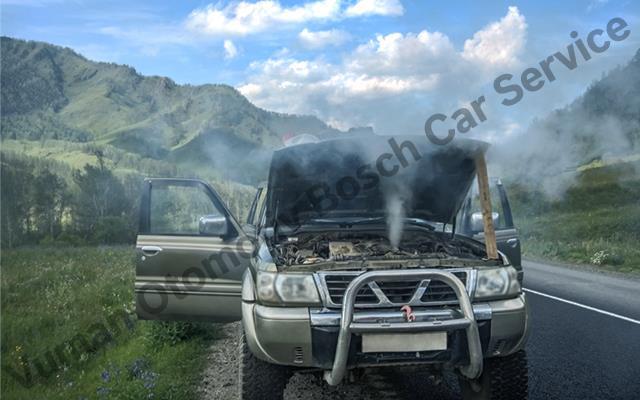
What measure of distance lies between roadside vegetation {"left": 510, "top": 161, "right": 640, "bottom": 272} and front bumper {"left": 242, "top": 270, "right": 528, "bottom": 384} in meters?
21.7

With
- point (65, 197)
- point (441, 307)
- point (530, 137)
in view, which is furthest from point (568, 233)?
point (65, 197)

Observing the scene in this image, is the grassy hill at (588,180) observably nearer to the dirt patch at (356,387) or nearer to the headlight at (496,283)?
the dirt patch at (356,387)

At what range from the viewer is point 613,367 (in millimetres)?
5316

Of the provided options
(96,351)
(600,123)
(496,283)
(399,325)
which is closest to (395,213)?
(496,283)

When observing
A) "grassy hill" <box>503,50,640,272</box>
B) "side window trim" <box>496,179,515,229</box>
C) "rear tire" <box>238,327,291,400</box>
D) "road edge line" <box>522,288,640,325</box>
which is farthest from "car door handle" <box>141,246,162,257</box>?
"grassy hill" <box>503,50,640,272</box>

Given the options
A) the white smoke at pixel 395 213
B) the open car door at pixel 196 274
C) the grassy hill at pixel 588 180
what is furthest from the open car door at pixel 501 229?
the grassy hill at pixel 588 180

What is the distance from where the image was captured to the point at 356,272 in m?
3.66

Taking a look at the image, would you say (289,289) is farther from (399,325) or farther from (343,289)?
(399,325)

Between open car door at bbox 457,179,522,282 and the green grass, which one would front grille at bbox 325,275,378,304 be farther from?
open car door at bbox 457,179,522,282

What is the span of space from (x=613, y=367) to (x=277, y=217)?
Result: 3436mm

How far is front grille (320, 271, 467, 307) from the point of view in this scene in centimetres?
363

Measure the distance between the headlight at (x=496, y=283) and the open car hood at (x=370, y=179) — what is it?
3.60ft

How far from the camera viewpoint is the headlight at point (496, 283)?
149 inches

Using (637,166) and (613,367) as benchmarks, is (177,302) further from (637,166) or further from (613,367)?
(637,166)
